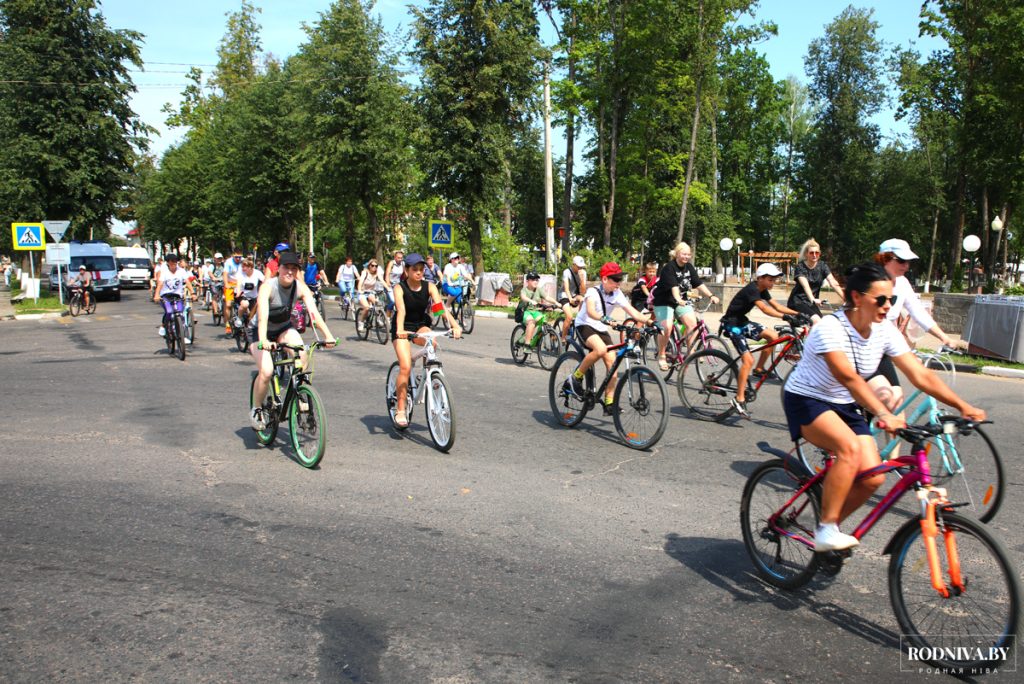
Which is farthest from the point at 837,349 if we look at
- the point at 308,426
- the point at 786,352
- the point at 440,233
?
the point at 440,233

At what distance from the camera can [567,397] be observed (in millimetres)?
8648

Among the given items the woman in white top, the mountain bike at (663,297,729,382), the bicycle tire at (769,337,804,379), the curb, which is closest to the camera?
the woman in white top

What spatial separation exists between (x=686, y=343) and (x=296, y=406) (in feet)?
19.3

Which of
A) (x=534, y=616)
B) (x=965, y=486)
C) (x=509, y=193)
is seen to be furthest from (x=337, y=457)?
(x=509, y=193)

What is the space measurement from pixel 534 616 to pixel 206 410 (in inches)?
271

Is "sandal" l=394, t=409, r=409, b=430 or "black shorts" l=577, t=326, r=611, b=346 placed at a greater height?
"black shorts" l=577, t=326, r=611, b=346

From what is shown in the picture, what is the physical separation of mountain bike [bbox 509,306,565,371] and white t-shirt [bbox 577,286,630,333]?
4.61 meters

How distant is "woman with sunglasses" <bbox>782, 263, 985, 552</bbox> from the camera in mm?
3928

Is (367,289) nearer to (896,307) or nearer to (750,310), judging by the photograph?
(750,310)

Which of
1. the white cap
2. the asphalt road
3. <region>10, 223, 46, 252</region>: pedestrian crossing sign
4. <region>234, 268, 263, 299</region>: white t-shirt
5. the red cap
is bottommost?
the asphalt road

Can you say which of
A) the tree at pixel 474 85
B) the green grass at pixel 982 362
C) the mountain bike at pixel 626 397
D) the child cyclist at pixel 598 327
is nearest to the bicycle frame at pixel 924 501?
the mountain bike at pixel 626 397

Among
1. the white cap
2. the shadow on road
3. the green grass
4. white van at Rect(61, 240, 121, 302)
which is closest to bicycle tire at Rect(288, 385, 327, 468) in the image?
the shadow on road

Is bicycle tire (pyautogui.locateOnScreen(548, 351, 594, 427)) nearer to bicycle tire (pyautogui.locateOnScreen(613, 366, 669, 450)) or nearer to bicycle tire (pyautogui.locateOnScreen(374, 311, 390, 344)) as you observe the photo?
bicycle tire (pyautogui.locateOnScreen(613, 366, 669, 450))

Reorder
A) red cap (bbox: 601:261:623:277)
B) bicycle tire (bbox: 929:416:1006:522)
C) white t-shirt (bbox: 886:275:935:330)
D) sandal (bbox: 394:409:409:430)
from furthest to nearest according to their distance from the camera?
1. red cap (bbox: 601:261:623:277)
2. sandal (bbox: 394:409:409:430)
3. white t-shirt (bbox: 886:275:935:330)
4. bicycle tire (bbox: 929:416:1006:522)
